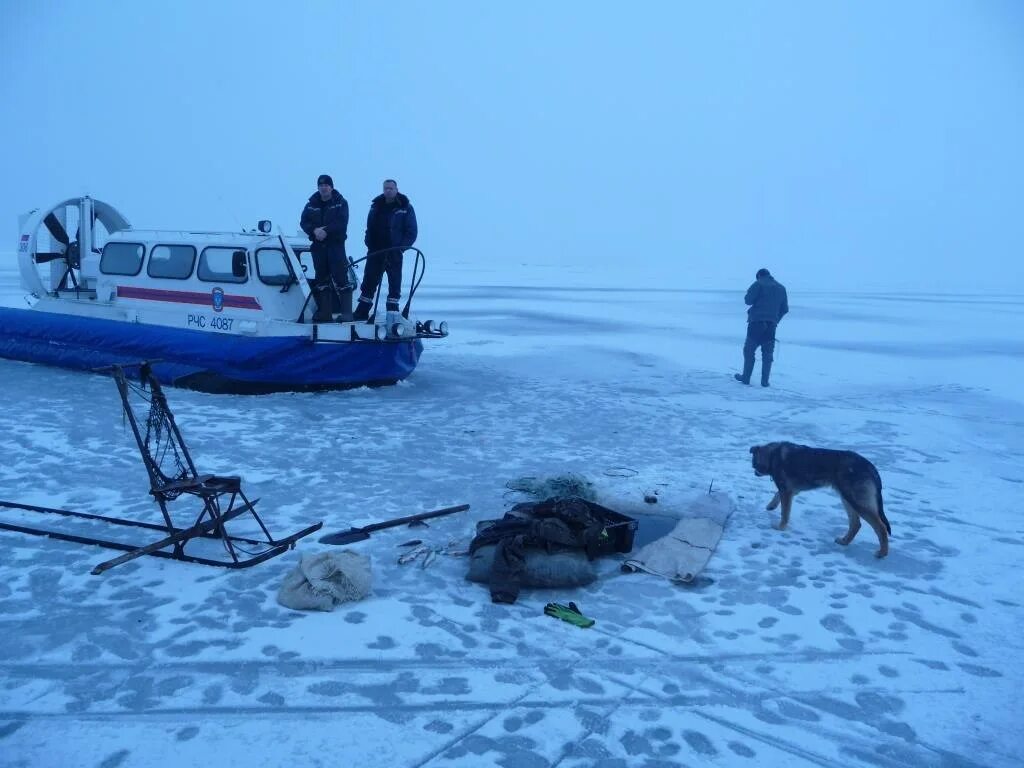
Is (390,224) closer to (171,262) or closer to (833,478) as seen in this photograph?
(171,262)

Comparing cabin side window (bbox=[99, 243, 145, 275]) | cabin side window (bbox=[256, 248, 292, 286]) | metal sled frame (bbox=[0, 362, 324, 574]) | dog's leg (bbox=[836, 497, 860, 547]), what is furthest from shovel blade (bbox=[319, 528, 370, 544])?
cabin side window (bbox=[99, 243, 145, 275])

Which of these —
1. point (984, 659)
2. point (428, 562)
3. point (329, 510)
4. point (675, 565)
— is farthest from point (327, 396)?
point (984, 659)

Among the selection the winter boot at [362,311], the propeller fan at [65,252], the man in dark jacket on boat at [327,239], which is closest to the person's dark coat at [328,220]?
the man in dark jacket on boat at [327,239]

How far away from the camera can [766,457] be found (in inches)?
215

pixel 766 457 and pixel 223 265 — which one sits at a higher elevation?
pixel 223 265

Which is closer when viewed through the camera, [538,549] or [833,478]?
[538,549]

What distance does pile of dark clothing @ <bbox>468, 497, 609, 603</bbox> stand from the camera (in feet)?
14.3

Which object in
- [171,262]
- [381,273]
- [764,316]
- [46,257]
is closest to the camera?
[381,273]

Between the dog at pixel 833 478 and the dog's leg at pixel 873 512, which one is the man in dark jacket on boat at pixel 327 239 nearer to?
the dog at pixel 833 478

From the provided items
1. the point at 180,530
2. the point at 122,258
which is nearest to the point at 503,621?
the point at 180,530

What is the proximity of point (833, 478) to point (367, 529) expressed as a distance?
3036 mm

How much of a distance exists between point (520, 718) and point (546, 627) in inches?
30.6

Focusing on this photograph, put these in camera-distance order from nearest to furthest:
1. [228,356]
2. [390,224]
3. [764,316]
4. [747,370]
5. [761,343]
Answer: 1. [228,356]
2. [390,224]
3. [764,316]
4. [761,343]
5. [747,370]

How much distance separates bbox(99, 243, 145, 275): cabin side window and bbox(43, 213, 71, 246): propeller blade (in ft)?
4.10
